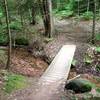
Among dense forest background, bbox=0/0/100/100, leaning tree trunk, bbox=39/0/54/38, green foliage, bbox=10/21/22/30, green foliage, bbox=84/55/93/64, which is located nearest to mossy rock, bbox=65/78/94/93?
dense forest background, bbox=0/0/100/100

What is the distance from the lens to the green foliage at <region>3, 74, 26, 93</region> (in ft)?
34.2

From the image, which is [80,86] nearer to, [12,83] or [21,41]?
[12,83]

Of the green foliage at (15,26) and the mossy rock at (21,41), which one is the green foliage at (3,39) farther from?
the green foliage at (15,26)

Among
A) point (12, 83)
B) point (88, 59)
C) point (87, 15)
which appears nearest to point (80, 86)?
point (12, 83)

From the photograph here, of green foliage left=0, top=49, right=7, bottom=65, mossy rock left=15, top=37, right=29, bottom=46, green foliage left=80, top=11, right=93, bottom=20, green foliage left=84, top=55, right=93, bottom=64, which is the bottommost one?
green foliage left=84, top=55, right=93, bottom=64

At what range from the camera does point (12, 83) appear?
11.0 metres

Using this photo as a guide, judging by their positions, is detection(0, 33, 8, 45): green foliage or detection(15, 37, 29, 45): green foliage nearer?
detection(15, 37, 29, 45): green foliage

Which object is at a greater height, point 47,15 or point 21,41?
point 47,15

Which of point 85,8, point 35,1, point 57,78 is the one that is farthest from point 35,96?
point 85,8

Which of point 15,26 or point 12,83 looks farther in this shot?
point 15,26

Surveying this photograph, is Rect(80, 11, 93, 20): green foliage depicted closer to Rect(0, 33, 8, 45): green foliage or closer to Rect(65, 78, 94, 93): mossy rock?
Rect(0, 33, 8, 45): green foliage

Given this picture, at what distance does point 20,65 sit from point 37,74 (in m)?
1.61

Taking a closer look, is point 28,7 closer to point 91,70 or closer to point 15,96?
point 91,70

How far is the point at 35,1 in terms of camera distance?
20.4 meters
